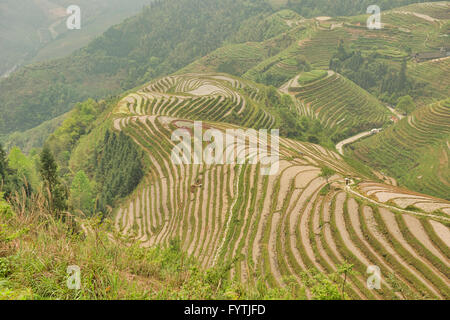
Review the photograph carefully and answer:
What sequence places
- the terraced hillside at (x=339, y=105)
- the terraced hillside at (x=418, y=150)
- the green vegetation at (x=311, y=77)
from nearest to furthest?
the terraced hillside at (x=418, y=150), the terraced hillside at (x=339, y=105), the green vegetation at (x=311, y=77)

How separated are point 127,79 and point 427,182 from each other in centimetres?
14799

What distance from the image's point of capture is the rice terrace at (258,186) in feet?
32.9

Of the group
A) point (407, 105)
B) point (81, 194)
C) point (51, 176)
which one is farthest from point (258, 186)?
point (407, 105)

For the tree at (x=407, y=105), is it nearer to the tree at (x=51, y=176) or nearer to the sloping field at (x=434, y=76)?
→ the sloping field at (x=434, y=76)

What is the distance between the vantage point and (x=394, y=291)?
14766 millimetres

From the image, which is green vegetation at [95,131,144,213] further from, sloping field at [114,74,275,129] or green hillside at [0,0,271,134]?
green hillside at [0,0,271,134]

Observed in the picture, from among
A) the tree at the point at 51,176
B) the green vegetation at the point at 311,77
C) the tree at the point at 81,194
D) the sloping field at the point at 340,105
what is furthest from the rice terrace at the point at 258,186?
the sloping field at the point at 340,105

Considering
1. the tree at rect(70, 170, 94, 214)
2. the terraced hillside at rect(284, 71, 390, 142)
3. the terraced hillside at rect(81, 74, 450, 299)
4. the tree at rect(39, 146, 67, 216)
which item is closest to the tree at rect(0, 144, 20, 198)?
the tree at rect(39, 146, 67, 216)

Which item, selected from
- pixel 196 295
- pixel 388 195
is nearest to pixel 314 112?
pixel 388 195

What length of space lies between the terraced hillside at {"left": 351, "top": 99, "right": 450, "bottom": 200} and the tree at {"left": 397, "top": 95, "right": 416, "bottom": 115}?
21420mm

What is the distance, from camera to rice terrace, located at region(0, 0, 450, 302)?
10.0m

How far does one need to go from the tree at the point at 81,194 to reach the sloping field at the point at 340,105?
59.1 m
